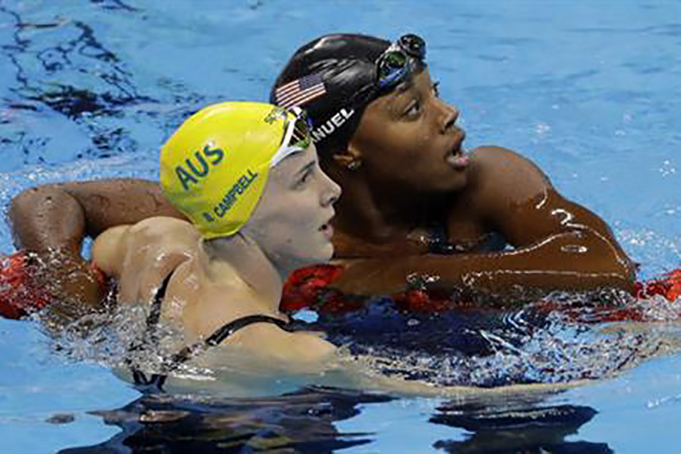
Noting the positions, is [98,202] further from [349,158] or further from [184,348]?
[184,348]

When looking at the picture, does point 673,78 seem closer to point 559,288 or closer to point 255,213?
point 559,288

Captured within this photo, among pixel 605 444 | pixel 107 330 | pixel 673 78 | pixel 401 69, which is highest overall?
pixel 673 78

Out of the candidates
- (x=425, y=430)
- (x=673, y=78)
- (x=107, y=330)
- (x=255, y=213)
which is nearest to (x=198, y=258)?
(x=255, y=213)

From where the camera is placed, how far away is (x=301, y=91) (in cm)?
558

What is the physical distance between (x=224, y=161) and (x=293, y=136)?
24cm

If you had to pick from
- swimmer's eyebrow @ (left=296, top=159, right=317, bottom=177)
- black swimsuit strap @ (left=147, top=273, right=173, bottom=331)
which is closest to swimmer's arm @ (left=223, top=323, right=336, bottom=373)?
black swimsuit strap @ (left=147, top=273, right=173, bottom=331)

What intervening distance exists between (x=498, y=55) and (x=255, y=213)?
523 centimetres

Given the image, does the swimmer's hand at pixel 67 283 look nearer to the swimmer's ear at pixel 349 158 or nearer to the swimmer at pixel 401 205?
the swimmer at pixel 401 205

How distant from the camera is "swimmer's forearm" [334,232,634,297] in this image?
→ 17.7 ft

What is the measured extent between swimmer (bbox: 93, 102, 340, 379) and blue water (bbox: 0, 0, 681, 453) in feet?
0.98

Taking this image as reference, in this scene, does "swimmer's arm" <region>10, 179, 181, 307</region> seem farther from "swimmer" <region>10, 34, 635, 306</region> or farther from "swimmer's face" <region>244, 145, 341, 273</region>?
"swimmer's face" <region>244, 145, 341, 273</region>

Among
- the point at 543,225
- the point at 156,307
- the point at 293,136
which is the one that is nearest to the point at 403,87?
the point at 543,225

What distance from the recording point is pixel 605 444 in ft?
16.4

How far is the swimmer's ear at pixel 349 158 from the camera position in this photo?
5.67 metres
